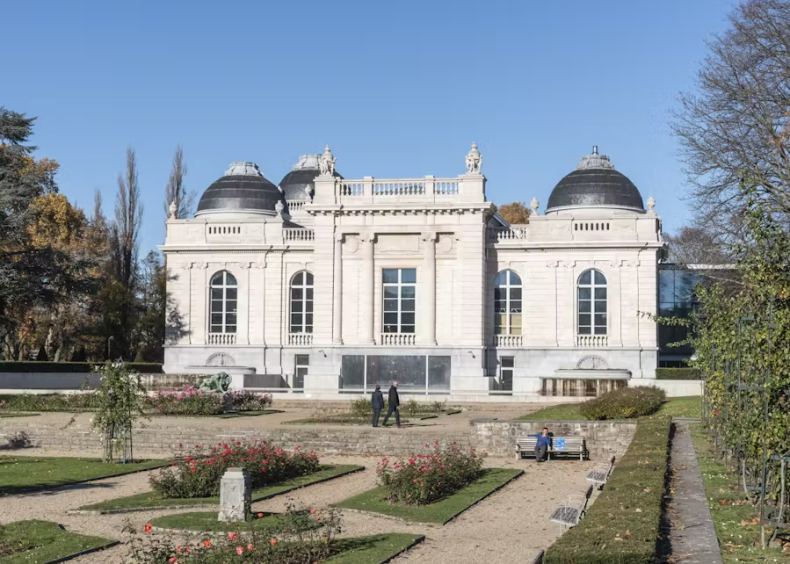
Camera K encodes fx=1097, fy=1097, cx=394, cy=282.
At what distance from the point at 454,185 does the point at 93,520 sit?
36312 mm

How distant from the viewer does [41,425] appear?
32.2 m

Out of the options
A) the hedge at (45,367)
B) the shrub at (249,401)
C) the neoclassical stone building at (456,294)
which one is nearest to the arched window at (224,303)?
the neoclassical stone building at (456,294)

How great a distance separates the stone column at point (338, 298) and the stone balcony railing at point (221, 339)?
6.73 meters

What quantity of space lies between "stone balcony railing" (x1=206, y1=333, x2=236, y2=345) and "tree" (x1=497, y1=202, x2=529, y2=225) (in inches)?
1148

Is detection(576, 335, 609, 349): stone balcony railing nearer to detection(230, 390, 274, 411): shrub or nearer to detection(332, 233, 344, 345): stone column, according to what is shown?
detection(332, 233, 344, 345): stone column

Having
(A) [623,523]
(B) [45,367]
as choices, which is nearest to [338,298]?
(B) [45,367]

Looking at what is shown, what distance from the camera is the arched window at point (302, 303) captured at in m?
56.4

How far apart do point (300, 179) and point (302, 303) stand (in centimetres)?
1279

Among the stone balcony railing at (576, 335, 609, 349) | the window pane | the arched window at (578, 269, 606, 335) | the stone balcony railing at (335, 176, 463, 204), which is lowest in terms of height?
the stone balcony railing at (576, 335, 609, 349)

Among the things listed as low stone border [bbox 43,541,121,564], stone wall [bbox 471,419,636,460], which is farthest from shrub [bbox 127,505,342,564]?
stone wall [bbox 471,419,636,460]

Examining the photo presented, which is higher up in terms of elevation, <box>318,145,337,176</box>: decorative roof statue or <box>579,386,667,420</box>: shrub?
<box>318,145,337,176</box>: decorative roof statue

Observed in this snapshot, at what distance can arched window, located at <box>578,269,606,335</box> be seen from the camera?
2094 inches

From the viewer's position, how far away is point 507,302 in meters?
54.1

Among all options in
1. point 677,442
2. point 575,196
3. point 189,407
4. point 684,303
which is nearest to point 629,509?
point 677,442
